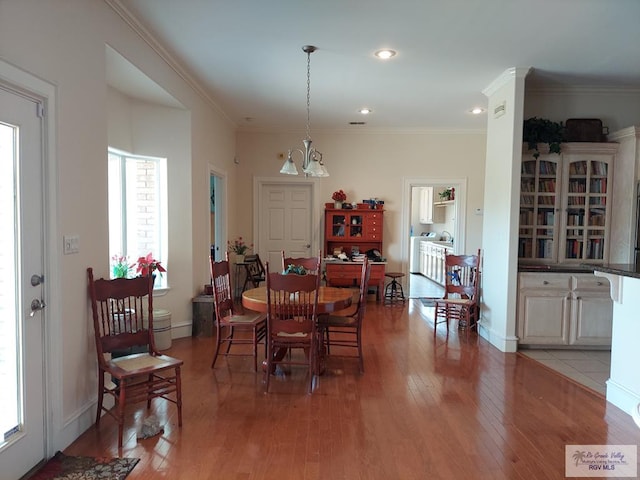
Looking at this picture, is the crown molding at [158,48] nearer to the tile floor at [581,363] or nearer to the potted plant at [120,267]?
the potted plant at [120,267]

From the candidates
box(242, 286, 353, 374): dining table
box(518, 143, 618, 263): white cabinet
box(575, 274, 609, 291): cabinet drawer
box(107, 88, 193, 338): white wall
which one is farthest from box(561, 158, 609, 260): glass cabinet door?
box(107, 88, 193, 338): white wall

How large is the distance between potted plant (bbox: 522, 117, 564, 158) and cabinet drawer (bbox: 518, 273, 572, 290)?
1297mm

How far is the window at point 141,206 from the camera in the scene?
422 cm

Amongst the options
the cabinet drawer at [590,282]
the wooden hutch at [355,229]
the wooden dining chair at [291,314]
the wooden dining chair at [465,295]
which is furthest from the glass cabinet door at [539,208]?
the wooden dining chair at [291,314]

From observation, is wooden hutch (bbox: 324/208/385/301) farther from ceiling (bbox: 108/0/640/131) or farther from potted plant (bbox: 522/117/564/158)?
potted plant (bbox: 522/117/564/158)

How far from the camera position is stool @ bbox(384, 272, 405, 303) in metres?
6.49

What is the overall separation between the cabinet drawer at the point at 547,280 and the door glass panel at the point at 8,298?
13.9 ft

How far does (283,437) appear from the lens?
2490 mm

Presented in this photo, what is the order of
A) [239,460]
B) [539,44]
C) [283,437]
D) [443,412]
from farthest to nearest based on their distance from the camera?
[539,44] → [443,412] → [283,437] → [239,460]

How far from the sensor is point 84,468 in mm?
2160

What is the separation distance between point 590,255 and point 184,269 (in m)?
4.53

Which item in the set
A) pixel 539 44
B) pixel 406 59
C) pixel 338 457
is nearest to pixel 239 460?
pixel 338 457

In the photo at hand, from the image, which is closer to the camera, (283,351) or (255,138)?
(283,351)

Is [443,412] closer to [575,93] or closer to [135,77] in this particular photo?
[135,77]
